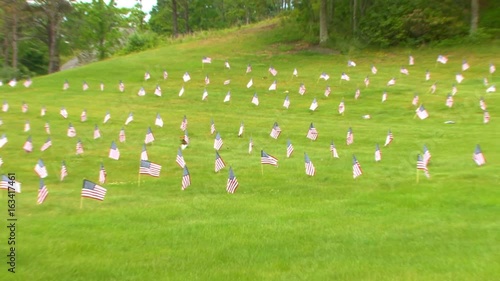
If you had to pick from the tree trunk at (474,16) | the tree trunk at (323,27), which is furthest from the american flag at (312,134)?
the tree trunk at (323,27)

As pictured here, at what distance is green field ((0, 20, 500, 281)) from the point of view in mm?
6867

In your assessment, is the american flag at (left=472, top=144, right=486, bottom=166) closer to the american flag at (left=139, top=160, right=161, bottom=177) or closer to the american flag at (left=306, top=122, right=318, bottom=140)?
the american flag at (left=306, top=122, right=318, bottom=140)

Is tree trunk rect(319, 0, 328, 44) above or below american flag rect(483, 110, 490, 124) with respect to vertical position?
above

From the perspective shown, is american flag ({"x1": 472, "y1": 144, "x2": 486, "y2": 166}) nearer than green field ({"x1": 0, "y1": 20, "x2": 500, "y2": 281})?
No

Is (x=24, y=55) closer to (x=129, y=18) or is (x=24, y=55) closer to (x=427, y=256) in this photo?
(x=129, y=18)

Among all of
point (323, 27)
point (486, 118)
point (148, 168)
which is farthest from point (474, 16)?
point (148, 168)

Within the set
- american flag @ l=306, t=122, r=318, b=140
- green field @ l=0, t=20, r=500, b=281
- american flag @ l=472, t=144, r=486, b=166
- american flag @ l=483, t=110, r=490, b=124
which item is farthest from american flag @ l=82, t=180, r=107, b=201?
american flag @ l=483, t=110, r=490, b=124

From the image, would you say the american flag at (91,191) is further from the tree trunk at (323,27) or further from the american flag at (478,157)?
the tree trunk at (323,27)

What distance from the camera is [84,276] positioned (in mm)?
6508

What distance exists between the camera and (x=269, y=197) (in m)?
11.0

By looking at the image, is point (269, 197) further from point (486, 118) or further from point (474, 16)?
point (474, 16)

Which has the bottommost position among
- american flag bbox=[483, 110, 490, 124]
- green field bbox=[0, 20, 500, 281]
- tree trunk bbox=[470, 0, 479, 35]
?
green field bbox=[0, 20, 500, 281]

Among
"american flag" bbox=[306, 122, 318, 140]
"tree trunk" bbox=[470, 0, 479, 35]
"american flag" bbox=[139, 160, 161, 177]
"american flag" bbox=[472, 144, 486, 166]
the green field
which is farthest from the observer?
"tree trunk" bbox=[470, 0, 479, 35]

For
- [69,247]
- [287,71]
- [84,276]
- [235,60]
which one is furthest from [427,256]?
[235,60]
